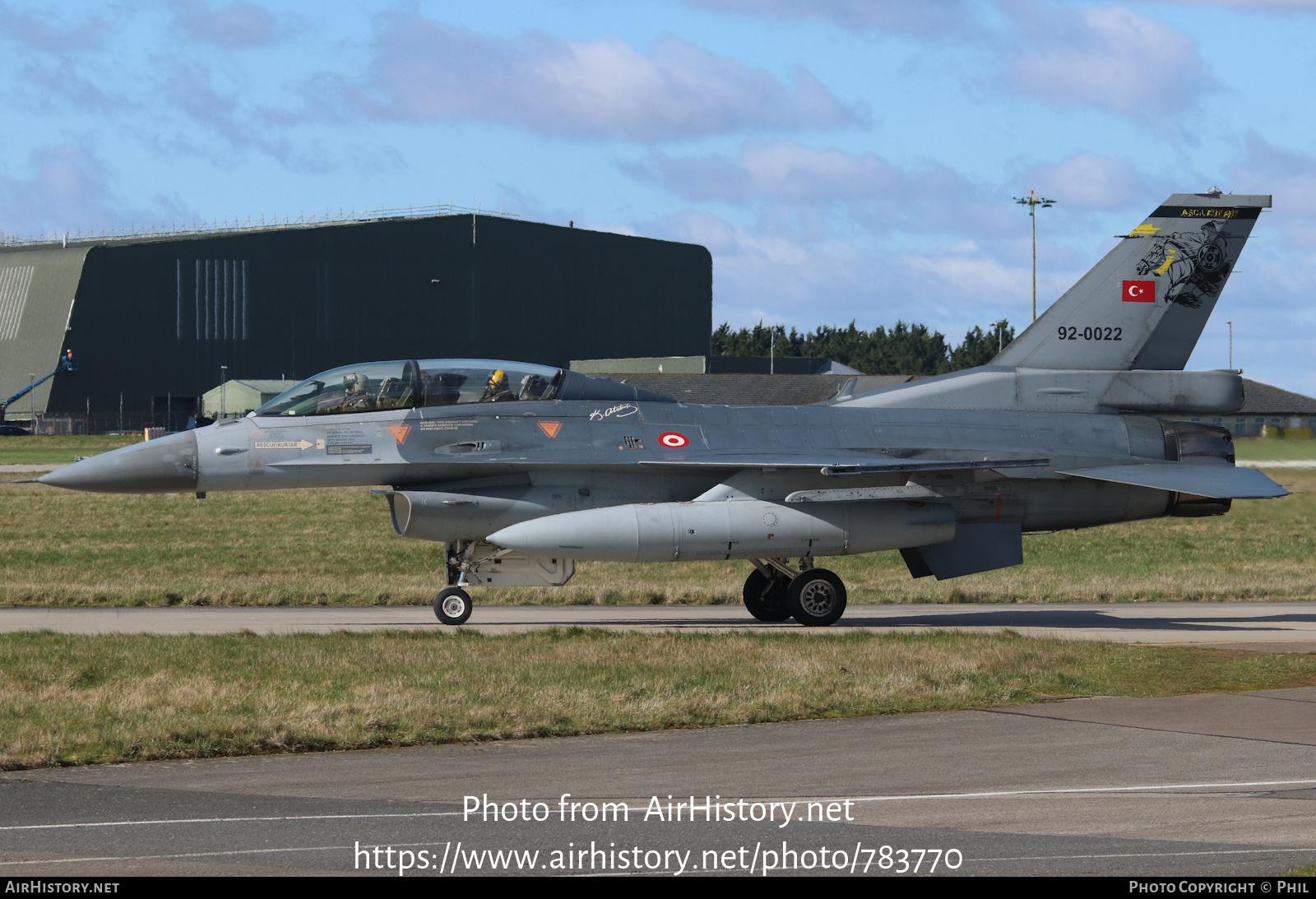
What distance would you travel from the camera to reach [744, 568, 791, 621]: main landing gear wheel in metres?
18.9

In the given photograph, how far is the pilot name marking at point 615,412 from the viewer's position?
712 inches

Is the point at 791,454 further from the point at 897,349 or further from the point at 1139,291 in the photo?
the point at 897,349

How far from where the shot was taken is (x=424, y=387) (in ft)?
57.9

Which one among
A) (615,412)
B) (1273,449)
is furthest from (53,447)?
(1273,449)

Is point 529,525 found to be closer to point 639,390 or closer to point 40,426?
point 639,390

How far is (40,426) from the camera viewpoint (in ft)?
291

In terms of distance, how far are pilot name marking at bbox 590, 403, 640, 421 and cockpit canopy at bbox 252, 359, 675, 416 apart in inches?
9.1

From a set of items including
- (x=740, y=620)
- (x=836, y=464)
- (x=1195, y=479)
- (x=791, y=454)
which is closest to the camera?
(x=836, y=464)

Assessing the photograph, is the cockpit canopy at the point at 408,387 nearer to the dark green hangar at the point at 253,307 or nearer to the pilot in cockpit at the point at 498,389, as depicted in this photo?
the pilot in cockpit at the point at 498,389

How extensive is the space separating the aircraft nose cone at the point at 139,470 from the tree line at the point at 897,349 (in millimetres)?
115135

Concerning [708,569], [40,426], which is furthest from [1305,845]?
[40,426]

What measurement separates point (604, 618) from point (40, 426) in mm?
79428

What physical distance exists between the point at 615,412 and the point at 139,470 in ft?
19.3

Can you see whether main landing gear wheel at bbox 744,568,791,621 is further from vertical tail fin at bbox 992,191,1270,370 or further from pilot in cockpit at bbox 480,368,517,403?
vertical tail fin at bbox 992,191,1270,370
